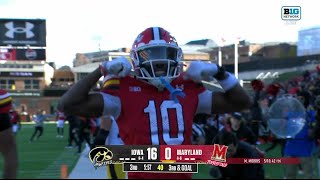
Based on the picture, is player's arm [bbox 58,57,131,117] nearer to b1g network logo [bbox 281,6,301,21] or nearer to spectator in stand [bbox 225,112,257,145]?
b1g network logo [bbox 281,6,301,21]

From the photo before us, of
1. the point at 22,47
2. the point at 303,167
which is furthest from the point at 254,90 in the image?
the point at 22,47

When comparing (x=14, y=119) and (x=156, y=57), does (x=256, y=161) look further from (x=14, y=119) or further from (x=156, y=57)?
(x=14, y=119)

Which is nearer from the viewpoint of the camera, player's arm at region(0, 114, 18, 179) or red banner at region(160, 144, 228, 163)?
red banner at region(160, 144, 228, 163)

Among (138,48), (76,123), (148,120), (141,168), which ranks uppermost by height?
(138,48)

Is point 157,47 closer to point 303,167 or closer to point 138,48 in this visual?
point 138,48

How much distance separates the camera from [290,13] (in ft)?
5.74

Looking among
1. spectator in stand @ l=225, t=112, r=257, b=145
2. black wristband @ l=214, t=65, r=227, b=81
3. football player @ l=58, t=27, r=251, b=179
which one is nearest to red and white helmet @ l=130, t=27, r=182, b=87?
football player @ l=58, t=27, r=251, b=179

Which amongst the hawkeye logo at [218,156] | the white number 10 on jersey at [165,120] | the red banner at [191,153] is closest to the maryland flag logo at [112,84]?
the white number 10 on jersey at [165,120]

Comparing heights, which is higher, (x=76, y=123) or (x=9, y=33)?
(x=9, y=33)

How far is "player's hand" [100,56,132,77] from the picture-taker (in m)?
1.29

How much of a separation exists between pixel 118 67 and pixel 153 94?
0.14m

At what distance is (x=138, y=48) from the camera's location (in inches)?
55.4

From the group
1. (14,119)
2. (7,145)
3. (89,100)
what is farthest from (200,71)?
(14,119)

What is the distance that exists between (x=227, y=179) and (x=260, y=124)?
107 centimetres
